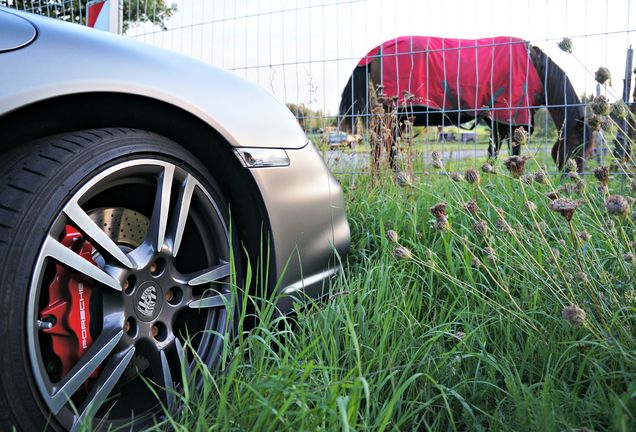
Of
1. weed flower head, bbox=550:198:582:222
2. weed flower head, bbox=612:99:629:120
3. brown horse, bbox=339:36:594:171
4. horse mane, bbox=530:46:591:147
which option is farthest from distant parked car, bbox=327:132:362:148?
horse mane, bbox=530:46:591:147

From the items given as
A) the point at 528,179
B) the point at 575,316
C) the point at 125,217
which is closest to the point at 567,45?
the point at 528,179

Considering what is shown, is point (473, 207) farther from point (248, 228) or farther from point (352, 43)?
point (352, 43)

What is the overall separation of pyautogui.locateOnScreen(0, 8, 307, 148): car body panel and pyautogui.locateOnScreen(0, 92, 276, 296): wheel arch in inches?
1.5

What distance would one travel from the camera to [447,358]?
67.0 inches

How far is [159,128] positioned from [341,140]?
2887mm

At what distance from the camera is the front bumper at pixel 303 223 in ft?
6.11

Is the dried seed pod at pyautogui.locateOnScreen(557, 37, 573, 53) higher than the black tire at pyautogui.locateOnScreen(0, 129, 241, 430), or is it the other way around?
the dried seed pod at pyautogui.locateOnScreen(557, 37, 573, 53)

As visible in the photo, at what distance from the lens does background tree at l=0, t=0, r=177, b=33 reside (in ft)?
18.2

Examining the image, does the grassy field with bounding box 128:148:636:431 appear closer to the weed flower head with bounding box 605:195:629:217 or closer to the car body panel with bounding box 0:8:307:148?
the weed flower head with bounding box 605:195:629:217

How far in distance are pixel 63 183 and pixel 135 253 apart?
282 mm

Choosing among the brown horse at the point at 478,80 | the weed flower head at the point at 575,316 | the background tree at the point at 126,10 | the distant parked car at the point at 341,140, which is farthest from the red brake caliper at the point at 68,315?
the brown horse at the point at 478,80

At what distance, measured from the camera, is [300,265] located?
6.35 ft

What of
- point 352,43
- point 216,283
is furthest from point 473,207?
point 352,43

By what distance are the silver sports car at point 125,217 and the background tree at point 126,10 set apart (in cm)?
435
